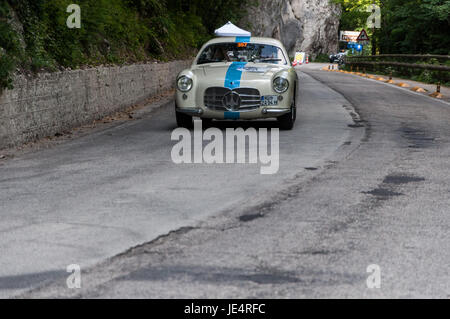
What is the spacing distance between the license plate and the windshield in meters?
1.27

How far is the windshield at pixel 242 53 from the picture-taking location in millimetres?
12625

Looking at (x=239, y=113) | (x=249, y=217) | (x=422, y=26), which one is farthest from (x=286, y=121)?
(x=422, y=26)

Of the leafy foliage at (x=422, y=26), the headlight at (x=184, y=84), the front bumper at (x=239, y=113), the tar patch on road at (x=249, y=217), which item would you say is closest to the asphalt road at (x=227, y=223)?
the tar patch on road at (x=249, y=217)

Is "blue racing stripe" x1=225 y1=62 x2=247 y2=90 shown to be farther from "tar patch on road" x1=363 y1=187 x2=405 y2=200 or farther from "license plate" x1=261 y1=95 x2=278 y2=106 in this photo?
"tar patch on road" x1=363 y1=187 x2=405 y2=200

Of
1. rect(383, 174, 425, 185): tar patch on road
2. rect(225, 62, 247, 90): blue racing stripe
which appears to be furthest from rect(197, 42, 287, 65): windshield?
rect(383, 174, 425, 185): tar patch on road

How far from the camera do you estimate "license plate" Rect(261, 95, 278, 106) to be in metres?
11.5

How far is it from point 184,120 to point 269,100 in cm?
150

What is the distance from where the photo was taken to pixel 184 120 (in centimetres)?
1192

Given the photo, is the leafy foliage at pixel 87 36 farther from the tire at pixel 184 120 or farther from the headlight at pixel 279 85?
the headlight at pixel 279 85

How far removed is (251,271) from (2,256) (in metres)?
1.64

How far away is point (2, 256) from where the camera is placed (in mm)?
4578

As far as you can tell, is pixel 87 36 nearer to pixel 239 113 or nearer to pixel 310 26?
pixel 239 113
